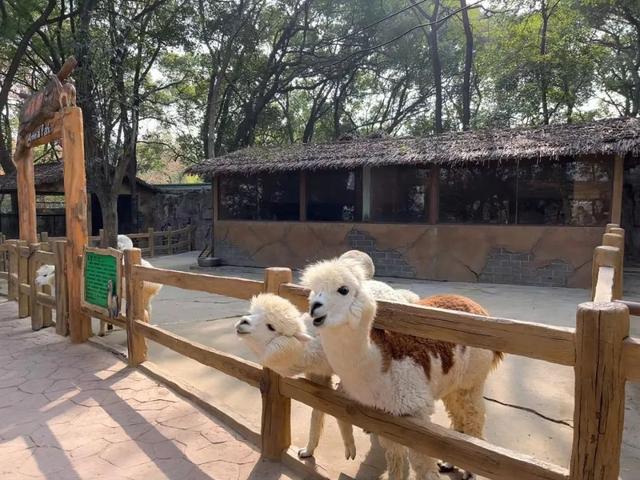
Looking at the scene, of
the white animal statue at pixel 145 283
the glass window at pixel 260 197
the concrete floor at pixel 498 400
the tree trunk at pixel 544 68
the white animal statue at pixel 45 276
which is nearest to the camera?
the concrete floor at pixel 498 400

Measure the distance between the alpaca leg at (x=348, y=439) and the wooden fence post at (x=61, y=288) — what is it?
13.3ft

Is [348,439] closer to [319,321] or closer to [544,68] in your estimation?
[319,321]

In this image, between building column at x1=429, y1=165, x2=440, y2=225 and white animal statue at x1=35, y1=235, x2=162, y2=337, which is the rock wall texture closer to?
building column at x1=429, y1=165, x2=440, y2=225

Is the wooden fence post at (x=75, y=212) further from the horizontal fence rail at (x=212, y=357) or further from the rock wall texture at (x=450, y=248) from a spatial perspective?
the rock wall texture at (x=450, y=248)

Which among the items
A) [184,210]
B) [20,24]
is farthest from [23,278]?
[184,210]

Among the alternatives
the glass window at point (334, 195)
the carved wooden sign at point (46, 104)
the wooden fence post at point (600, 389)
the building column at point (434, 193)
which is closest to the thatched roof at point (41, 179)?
the glass window at point (334, 195)

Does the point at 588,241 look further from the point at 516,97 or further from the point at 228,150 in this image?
the point at 228,150

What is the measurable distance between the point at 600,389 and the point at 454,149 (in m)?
9.04

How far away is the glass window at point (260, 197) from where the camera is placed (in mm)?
12383

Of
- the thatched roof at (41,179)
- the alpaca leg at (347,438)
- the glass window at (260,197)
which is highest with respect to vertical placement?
the thatched roof at (41,179)

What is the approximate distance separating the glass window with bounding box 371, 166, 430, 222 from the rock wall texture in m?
0.31

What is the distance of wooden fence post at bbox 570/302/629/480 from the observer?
146 cm

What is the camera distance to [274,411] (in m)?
2.70

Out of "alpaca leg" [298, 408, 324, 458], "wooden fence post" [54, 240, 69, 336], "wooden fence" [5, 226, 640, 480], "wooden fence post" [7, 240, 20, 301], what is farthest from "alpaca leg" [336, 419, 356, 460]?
"wooden fence post" [7, 240, 20, 301]
